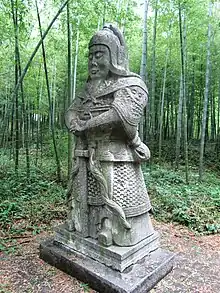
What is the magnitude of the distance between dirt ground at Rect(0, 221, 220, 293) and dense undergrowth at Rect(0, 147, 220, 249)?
46cm

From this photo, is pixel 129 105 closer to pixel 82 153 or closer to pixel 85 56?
pixel 82 153

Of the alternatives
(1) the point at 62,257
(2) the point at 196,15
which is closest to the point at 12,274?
(1) the point at 62,257

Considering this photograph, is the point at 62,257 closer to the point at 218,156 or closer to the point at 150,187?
the point at 150,187

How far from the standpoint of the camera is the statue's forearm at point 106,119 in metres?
2.24

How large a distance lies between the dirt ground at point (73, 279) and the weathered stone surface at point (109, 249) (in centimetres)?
28

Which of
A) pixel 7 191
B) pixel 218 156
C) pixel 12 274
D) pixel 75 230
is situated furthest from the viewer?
pixel 218 156

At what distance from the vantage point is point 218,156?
10.3 m

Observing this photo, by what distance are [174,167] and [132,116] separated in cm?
670

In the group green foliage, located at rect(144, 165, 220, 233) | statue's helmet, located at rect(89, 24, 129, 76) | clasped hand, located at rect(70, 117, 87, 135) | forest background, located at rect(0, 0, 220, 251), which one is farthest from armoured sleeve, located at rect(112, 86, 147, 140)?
green foliage, located at rect(144, 165, 220, 233)

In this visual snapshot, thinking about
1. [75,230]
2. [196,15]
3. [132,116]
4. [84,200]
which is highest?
[196,15]

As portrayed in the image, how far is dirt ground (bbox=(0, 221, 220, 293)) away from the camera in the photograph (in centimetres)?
227

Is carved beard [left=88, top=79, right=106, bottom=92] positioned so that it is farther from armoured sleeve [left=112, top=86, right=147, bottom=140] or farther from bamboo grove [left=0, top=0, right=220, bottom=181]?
bamboo grove [left=0, top=0, right=220, bottom=181]

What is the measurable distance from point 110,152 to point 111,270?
1.08 m

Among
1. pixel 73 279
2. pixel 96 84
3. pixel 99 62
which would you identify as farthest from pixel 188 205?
pixel 99 62
